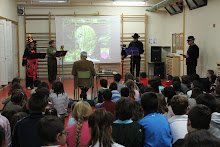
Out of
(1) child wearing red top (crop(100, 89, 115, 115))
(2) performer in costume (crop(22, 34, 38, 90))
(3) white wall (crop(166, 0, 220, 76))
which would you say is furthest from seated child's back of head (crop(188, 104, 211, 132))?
(2) performer in costume (crop(22, 34, 38, 90))

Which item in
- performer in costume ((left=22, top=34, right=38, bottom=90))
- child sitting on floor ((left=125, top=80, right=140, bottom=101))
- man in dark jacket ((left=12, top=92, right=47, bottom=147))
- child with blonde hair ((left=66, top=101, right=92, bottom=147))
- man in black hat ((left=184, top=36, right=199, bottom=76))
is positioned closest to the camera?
child with blonde hair ((left=66, top=101, right=92, bottom=147))

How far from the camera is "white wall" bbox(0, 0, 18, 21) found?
9075 millimetres

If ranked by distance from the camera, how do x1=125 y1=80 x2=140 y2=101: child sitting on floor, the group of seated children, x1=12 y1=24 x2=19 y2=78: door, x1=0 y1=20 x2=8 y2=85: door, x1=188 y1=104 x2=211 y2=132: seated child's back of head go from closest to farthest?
1. the group of seated children
2. x1=188 y1=104 x2=211 y2=132: seated child's back of head
3. x1=125 y1=80 x2=140 y2=101: child sitting on floor
4. x1=0 y1=20 x2=8 y2=85: door
5. x1=12 y1=24 x2=19 y2=78: door

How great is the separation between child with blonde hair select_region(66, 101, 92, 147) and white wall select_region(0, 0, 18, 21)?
744cm

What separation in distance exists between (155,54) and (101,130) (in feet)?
31.3

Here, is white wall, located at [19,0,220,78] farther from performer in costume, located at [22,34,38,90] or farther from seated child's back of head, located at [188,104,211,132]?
seated child's back of head, located at [188,104,211,132]

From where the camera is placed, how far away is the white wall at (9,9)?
357 inches

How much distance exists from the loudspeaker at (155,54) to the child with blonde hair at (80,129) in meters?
9.04

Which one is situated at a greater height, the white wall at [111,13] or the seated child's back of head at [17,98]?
the white wall at [111,13]

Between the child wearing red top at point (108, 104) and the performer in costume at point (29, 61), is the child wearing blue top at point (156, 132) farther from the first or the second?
the performer in costume at point (29, 61)

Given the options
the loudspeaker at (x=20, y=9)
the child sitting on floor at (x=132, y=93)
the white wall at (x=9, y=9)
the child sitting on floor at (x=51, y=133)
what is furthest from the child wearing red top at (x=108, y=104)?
the loudspeaker at (x=20, y=9)

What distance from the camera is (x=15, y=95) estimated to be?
3820mm

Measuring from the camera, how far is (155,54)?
11289mm

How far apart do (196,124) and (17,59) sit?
10022 mm
